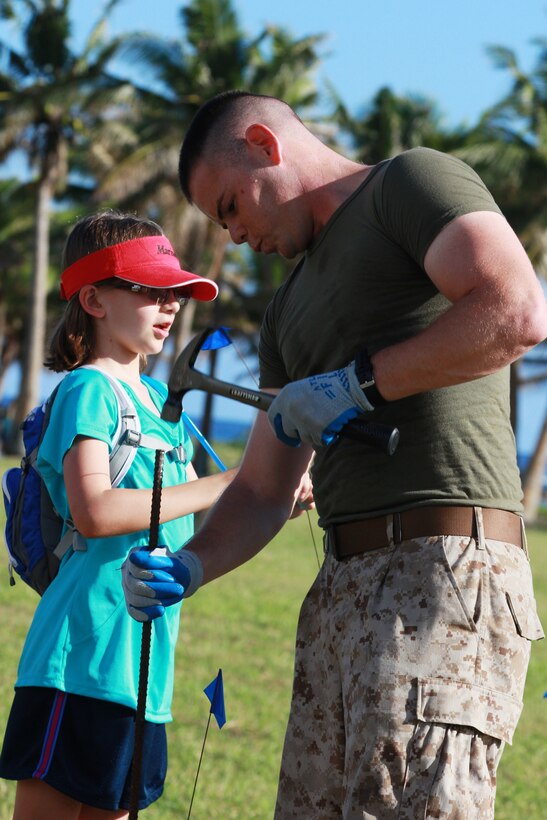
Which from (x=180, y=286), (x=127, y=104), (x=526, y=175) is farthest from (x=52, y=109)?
(x=180, y=286)

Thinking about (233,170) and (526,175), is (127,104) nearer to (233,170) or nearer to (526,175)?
(526,175)

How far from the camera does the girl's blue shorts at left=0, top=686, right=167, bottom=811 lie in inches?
112

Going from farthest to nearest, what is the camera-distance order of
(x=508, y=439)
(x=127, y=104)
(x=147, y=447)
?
(x=127, y=104), (x=147, y=447), (x=508, y=439)

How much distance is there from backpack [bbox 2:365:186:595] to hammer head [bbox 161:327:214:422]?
177mm

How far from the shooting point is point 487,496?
247 centimetres

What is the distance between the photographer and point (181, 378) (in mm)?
2848

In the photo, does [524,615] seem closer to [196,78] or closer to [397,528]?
[397,528]

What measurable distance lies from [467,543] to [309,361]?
0.59 metres

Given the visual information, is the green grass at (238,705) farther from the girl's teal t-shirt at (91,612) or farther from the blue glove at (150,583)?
the blue glove at (150,583)

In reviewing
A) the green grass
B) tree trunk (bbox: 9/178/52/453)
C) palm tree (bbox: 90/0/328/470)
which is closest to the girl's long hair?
the green grass

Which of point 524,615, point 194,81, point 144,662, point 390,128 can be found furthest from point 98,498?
point 390,128

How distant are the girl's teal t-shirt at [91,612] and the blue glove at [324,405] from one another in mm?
721

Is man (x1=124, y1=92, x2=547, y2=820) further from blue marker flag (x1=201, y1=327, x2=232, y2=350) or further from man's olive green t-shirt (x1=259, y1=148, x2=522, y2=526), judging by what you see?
blue marker flag (x1=201, y1=327, x2=232, y2=350)

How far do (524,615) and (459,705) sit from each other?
0.84 ft
